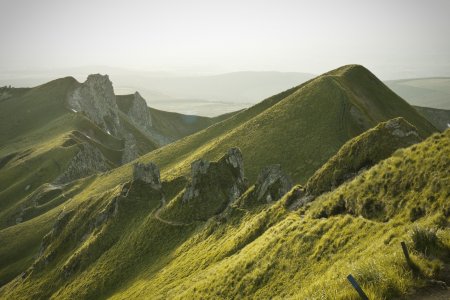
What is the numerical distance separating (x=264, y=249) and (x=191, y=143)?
91.4 metres

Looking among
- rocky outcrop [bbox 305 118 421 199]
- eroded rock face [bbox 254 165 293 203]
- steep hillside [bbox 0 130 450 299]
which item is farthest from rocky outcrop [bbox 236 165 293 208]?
rocky outcrop [bbox 305 118 421 199]

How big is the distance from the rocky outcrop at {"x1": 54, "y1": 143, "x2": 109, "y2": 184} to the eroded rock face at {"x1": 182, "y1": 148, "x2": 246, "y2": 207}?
92.2 meters

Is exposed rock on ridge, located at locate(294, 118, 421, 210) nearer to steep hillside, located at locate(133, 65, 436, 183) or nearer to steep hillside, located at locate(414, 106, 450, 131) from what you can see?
steep hillside, located at locate(133, 65, 436, 183)

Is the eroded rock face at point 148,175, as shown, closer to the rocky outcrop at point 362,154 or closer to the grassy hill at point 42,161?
the grassy hill at point 42,161

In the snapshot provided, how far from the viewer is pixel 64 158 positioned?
463 feet

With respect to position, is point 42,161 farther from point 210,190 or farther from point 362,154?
point 362,154

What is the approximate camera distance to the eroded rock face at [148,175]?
7519 centimetres

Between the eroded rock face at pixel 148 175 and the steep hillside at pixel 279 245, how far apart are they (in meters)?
2.99

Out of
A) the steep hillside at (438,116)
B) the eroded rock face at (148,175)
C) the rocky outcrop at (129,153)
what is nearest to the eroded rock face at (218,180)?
the eroded rock face at (148,175)

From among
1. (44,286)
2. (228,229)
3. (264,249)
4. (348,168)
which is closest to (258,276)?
(264,249)

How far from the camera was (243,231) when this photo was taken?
3844 centimetres

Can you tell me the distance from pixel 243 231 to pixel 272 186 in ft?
36.3

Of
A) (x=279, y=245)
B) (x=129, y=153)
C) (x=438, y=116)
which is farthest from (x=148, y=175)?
(x=438, y=116)

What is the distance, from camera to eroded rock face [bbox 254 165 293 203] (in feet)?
154
